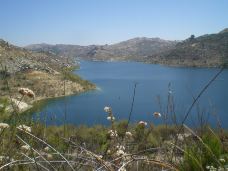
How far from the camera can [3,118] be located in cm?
182

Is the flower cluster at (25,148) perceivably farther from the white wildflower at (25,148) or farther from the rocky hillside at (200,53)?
the rocky hillside at (200,53)

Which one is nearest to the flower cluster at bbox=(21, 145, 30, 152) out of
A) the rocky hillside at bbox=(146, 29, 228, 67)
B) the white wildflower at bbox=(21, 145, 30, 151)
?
the white wildflower at bbox=(21, 145, 30, 151)

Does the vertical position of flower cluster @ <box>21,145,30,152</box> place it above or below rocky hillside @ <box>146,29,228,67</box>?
above

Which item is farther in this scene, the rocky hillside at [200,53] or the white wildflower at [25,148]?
the rocky hillside at [200,53]

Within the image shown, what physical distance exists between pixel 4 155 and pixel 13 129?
14 centimetres

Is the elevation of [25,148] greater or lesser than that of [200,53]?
greater

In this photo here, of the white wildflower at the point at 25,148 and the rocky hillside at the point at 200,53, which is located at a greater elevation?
the white wildflower at the point at 25,148

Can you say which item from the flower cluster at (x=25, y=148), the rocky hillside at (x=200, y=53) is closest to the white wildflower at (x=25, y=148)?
the flower cluster at (x=25, y=148)

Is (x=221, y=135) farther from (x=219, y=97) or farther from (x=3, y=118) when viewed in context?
(x=219, y=97)

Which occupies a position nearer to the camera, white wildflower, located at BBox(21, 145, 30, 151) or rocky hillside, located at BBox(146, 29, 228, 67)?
white wildflower, located at BBox(21, 145, 30, 151)

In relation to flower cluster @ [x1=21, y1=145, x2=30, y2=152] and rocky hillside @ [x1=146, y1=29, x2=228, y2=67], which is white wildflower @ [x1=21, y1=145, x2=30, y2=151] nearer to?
flower cluster @ [x1=21, y1=145, x2=30, y2=152]

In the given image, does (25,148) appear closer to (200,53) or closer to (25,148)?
(25,148)

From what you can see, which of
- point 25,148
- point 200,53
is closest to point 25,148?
point 25,148

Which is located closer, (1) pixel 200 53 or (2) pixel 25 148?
(2) pixel 25 148
